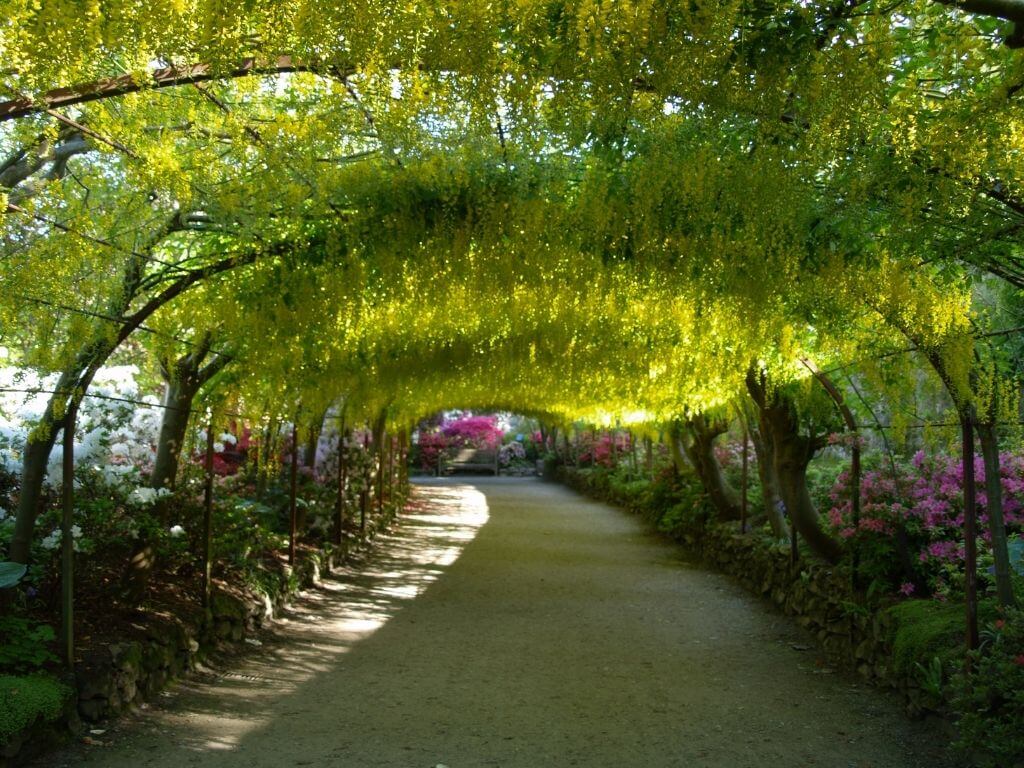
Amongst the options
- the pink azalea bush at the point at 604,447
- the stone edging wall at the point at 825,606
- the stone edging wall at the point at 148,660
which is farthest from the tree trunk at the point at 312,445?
the pink azalea bush at the point at 604,447

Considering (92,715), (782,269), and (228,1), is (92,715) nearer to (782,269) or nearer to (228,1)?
(228,1)

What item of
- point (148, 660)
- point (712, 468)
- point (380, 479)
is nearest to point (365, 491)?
point (380, 479)

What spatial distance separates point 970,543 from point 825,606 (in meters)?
1.89

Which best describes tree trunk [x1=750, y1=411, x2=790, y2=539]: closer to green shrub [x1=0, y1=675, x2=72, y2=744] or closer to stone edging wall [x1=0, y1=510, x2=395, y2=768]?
stone edging wall [x1=0, y1=510, x2=395, y2=768]

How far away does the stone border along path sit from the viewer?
343 centimetres

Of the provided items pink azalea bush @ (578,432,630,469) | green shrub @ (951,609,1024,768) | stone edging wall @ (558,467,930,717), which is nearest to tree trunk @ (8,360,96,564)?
green shrub @ (951,609,1024,768)

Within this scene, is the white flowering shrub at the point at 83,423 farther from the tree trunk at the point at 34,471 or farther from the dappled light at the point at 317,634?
the dappled light at the point at 317,634

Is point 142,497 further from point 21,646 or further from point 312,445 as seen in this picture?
→ point 312,445

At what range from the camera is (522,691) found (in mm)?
4328

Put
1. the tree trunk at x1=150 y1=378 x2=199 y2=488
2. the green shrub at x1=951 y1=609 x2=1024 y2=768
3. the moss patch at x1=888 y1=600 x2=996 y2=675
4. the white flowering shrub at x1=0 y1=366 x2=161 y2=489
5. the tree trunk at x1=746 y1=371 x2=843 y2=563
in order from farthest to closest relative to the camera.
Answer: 1. the tree trunk at x1=746 y1=371 x2=843 y2=563
2. the tree trunk at x1=150 y1=378 x2=199 y2=488
3. the white flowering shrub at x1=0 y1=366 x2=161 y2=489
4. the moss patch at x1=888 y1=600 x2=996 y2=675
5. the green shrub at x1=951 y1=609 x2=1024 y2=768

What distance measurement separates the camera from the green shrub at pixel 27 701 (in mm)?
2871

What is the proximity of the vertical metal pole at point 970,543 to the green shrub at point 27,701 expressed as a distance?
3.41 metres

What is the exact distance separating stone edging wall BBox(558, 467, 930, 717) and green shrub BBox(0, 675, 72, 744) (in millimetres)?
3387

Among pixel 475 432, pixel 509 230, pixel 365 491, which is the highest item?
pixel 509 230
